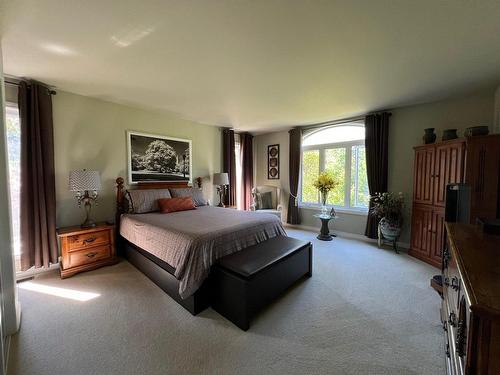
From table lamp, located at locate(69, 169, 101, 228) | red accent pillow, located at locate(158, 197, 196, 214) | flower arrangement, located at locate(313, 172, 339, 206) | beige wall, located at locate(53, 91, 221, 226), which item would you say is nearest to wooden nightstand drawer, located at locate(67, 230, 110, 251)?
table lamp, located at locate(69, 169, 101, 228)

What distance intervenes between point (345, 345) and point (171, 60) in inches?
118

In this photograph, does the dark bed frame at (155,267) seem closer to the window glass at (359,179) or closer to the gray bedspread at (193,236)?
the gray bedspread at (193,236)

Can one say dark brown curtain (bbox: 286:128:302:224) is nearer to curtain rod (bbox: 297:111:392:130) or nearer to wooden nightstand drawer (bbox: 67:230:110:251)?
curtain rod (bbox: 297:111:392:130)

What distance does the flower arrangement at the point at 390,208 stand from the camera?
3.62 meters

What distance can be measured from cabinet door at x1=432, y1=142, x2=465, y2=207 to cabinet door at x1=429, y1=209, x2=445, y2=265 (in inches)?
6.1

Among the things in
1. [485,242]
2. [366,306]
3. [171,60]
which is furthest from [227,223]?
[485,242]

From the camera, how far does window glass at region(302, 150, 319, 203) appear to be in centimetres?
503

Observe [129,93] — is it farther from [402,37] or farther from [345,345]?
[345,345]

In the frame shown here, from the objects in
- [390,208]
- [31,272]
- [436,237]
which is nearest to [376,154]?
[390,208]

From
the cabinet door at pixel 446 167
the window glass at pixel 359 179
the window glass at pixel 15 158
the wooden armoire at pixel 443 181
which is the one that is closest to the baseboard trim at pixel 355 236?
the wooden armoire at pixel 443 181

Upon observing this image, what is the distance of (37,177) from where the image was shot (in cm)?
274

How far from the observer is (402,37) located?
Answer: 1.81 metres

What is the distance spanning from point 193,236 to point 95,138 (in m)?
2.51

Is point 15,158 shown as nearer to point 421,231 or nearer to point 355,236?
point 355,236
